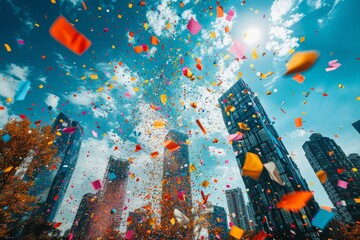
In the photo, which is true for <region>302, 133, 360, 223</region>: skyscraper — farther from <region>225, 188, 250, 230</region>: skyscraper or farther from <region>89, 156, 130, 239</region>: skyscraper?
<region>89, 156, 130, 239</region>: skyscraper

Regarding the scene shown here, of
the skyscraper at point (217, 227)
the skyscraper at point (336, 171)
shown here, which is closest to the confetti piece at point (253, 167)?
the skyscraper at point (217, 227)

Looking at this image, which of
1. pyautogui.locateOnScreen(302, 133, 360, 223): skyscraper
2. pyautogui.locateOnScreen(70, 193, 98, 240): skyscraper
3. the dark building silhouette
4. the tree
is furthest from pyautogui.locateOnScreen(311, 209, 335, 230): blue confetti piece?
pyautogui.locateOnScreen(70, 193, 98, 240): skyscraper

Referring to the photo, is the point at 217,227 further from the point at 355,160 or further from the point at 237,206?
the point at 237,206

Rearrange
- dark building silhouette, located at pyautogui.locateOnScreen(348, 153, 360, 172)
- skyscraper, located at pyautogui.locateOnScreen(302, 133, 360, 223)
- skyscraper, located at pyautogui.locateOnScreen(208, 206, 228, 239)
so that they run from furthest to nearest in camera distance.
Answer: dark building silhouette, located at pyautogui.locateOnScreen(348, 153, 360, 172)
skyscraper, located at pyautogui.locateOnScreen(302, 133, 360, 223)
skyscraper, located at pyautogui.locateOnScreen(208, 206, 228, 239)

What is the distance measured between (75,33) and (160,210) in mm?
24368

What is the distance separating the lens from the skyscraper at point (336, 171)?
67625 mm

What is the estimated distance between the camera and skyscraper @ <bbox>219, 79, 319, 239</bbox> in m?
29.3

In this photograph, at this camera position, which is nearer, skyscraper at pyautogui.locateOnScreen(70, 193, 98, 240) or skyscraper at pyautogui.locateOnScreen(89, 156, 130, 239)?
skyscraper at pyautogui.locateOnScreen(70, 193, 98, 240)

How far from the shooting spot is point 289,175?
3303cm

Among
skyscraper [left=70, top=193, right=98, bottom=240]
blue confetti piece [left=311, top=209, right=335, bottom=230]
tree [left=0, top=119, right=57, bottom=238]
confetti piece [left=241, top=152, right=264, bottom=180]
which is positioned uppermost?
skyscraper [left=70, top=193, right=98, bottom=240]

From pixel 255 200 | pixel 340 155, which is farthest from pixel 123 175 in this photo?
pixel 340 155

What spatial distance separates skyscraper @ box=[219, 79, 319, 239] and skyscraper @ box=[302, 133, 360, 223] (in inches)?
1980

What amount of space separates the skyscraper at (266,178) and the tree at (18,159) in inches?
846

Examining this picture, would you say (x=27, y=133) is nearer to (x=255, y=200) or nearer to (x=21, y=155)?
(x=21, y=155)
